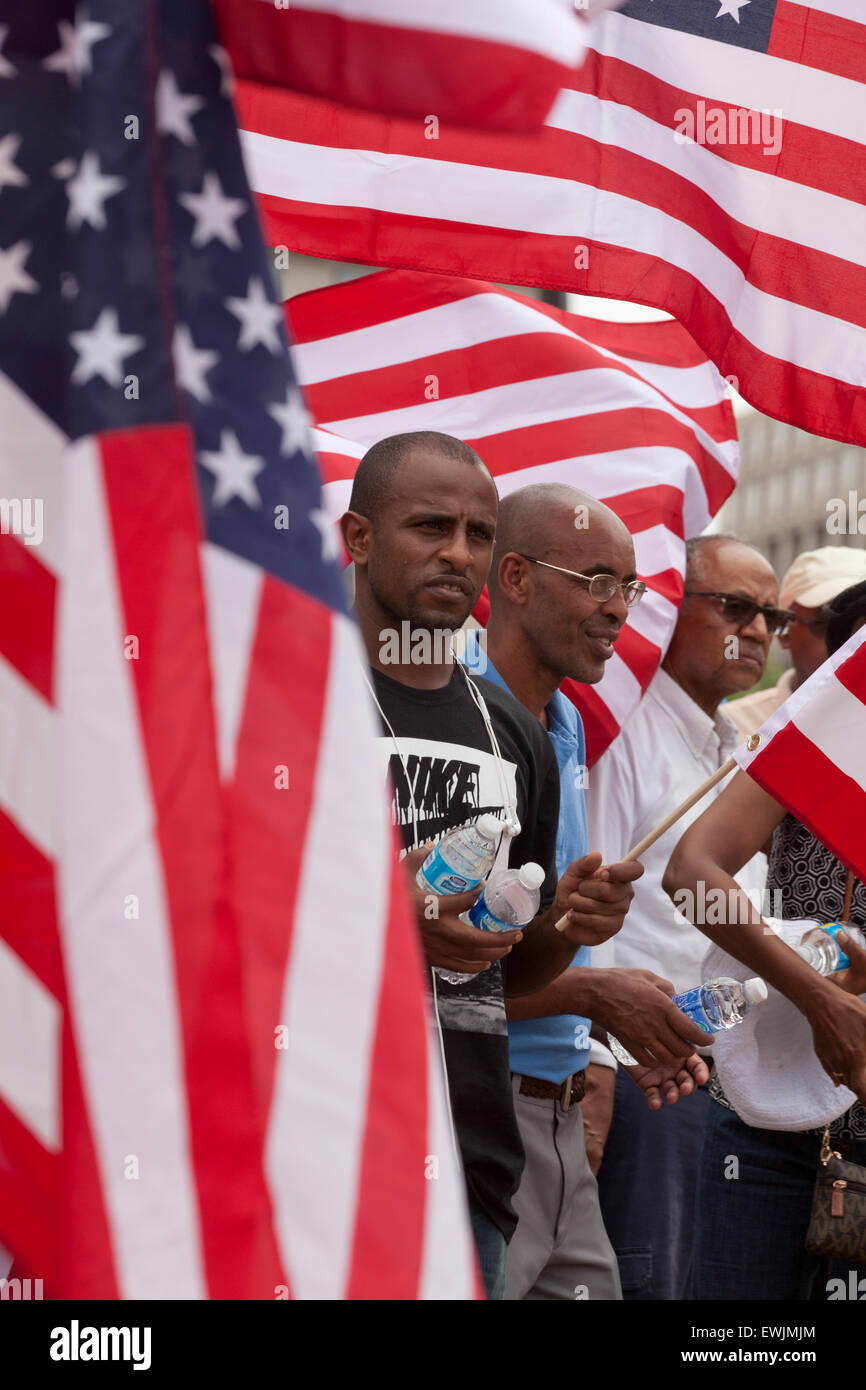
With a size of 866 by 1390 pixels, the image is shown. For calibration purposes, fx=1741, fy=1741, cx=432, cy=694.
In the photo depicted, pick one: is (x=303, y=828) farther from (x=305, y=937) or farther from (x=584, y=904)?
(x=584, y=904)

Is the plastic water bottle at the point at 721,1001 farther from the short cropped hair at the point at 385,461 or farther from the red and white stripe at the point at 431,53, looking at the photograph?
the red and white stripe at the point at 431,53

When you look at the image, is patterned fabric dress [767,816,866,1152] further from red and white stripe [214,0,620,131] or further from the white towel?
red and white stripe [214,0,620,131]

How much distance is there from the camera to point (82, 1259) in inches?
70.2

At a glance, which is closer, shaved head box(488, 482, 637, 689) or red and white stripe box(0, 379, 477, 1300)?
red and white stripe box(0, 379, 477, 1300)

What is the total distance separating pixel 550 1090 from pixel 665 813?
1.42 m

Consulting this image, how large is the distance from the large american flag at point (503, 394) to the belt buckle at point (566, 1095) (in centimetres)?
204

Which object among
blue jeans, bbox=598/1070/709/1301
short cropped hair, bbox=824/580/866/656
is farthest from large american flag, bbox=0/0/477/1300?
blue jeans, bbox=598/1070/709/1301

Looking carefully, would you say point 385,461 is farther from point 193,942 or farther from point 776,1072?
point 193,942

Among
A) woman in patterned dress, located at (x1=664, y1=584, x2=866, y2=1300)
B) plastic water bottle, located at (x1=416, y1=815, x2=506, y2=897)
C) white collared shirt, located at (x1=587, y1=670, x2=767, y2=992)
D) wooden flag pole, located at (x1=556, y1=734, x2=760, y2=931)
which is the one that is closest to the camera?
plastic water bottle, located at (x1=416, y1=815, x2=506, y2=897)

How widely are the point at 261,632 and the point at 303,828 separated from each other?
0.74 ft

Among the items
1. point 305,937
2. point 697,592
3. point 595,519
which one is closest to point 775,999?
point 595,519

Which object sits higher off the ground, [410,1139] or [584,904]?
[584,904]

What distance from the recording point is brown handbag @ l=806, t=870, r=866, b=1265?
155 inches

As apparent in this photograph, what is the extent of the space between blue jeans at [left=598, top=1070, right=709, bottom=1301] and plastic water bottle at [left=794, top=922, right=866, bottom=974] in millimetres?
1252
